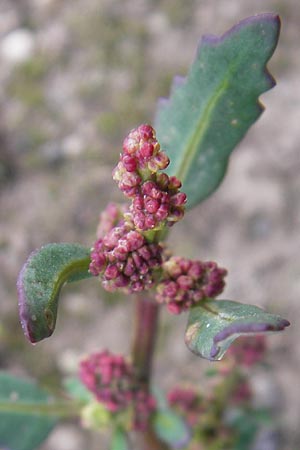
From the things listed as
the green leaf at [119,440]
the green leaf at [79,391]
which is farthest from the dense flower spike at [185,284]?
the green leaf at [79,391]

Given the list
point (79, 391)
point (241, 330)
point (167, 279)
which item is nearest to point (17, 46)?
point (79, 391)

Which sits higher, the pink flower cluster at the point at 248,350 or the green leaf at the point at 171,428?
the pink flower cluster at the point at 248,350

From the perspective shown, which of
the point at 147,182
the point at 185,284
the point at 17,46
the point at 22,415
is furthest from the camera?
the point at 17,46

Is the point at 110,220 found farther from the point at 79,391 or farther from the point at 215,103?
the point at 79,391

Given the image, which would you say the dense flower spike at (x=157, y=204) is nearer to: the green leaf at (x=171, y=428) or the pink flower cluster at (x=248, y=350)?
the green leaf at (x=171, y=428)

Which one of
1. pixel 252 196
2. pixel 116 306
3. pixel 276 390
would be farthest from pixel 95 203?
pixel 276 390

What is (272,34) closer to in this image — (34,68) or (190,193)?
(190,193)

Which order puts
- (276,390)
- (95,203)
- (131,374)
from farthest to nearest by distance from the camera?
(95,203)
(276,390)
(131,374)
